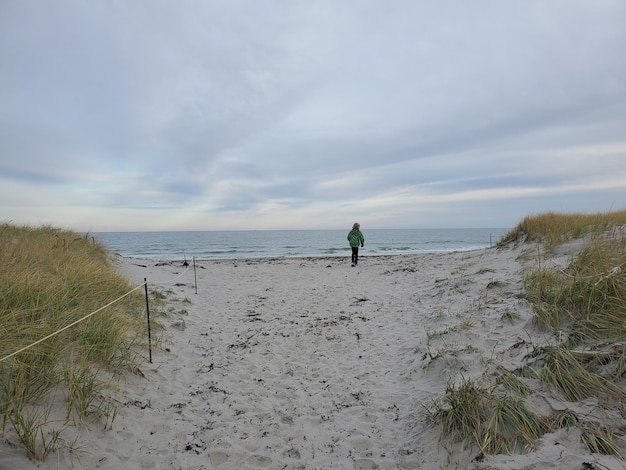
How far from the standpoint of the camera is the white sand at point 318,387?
2805 millimetres

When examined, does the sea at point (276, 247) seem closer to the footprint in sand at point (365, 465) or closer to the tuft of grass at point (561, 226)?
the tuft of grass at point (561, 226)

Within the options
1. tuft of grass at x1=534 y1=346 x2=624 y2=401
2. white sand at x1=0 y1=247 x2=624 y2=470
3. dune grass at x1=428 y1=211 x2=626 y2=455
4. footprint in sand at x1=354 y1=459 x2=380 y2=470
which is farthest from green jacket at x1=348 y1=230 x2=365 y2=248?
footprint in sand at x1=354 y1=459 x2=380 y2=470

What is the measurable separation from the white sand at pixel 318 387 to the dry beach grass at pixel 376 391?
0.02 meters

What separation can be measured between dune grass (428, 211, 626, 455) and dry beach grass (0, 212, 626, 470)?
0.02 m

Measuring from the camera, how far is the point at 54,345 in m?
3.38

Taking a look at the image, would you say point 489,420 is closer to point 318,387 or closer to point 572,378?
point 572,378

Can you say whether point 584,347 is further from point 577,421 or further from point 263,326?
point 263,326

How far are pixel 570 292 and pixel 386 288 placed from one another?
6022mm

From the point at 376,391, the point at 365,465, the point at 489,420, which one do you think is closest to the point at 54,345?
the point at 365,465

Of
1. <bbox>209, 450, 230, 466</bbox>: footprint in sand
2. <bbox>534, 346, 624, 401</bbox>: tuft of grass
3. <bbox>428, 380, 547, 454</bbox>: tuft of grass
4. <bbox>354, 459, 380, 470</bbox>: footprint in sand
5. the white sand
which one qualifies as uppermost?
<bbox>534, 346, 624, 401</bbox>: tuft of grass

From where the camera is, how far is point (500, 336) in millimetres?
4492

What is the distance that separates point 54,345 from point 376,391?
3.74m

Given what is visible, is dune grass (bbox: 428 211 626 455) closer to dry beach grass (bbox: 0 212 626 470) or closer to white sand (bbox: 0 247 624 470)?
dry beach grass (bbox: 0 212 626 470)

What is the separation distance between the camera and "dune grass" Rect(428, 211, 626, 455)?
247cm
